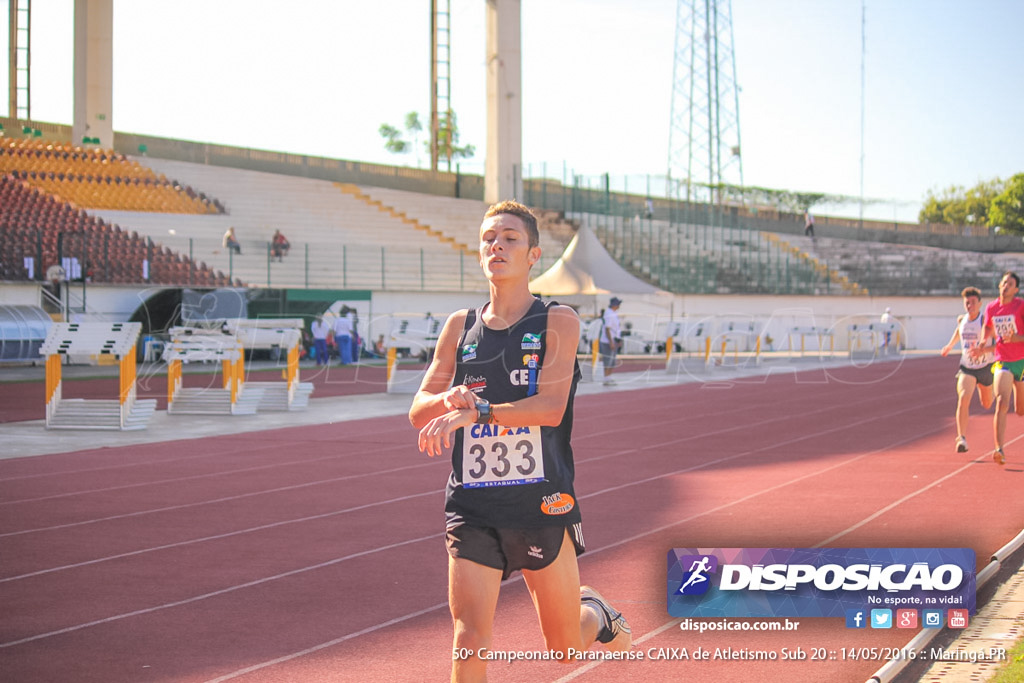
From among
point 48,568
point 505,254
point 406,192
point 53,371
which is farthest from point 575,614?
point 406,192

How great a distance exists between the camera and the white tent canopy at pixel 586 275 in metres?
26.3

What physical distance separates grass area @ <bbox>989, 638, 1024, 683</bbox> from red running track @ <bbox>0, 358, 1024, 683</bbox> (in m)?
0.52

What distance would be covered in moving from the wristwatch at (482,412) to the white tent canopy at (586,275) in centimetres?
2241

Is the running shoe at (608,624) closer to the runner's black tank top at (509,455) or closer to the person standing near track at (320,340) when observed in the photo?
the runner's black tank top at (509,455)

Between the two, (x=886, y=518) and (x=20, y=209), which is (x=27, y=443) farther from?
(x=20, y=209)

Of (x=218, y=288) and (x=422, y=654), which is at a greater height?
(x=218, y=288)

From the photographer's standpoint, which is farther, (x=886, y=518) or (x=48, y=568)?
(x=886, y=518)

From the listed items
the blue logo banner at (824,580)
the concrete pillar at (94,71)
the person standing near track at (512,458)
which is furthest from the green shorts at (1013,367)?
the concrete pillar at (94,71)

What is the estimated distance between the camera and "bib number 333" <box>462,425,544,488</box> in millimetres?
3684

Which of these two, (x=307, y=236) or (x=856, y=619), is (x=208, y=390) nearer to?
(x=856, y=619)

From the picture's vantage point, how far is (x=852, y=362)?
105 ft

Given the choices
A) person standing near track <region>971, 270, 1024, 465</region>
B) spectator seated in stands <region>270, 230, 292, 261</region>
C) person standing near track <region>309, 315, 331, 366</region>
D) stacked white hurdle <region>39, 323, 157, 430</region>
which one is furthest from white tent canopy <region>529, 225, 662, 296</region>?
person standing near track <region>971, 270, 1024, 465</region>

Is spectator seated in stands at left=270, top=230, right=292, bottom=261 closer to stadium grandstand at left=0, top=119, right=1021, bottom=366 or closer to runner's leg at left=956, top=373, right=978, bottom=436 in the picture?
stadium grandstand at left=0, top=119, right=1021, bottom=366

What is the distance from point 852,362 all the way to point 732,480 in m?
23.3
